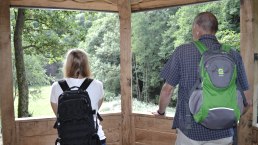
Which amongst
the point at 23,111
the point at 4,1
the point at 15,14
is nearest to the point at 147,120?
the point at 4,1

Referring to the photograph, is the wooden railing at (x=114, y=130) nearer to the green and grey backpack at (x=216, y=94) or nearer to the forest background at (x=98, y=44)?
the forest background at (x=98, y=44)

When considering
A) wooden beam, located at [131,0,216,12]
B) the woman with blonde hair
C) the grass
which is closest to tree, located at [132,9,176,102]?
the grass

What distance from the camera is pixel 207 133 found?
1.55 metres

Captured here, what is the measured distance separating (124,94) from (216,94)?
2037 millimetres

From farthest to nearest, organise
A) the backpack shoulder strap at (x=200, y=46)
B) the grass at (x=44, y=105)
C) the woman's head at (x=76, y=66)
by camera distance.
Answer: the grass at (x=44, y=105) → the woman's head at (x=76, y=66) → the backpack shoulder strap at (x=200, y=46)

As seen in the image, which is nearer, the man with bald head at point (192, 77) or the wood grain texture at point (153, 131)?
the man with bald head at point (192, 77)

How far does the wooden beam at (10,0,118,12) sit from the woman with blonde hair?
139 centimetres

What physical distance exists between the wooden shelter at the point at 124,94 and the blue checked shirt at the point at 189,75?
1212mm

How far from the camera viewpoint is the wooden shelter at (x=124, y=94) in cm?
264

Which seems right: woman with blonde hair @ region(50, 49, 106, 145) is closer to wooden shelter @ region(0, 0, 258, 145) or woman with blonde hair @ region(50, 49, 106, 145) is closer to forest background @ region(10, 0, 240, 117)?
wooden shelter @ region(0, 0, 258, 145)

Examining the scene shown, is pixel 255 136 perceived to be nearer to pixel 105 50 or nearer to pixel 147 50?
pixel 147 50

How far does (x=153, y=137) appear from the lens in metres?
3.36

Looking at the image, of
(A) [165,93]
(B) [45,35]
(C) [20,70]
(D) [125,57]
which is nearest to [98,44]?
(B) [45,35]

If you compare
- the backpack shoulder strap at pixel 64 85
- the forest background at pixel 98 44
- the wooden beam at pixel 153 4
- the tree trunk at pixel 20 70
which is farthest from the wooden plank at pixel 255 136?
the tree trunk at pixel 20 70
